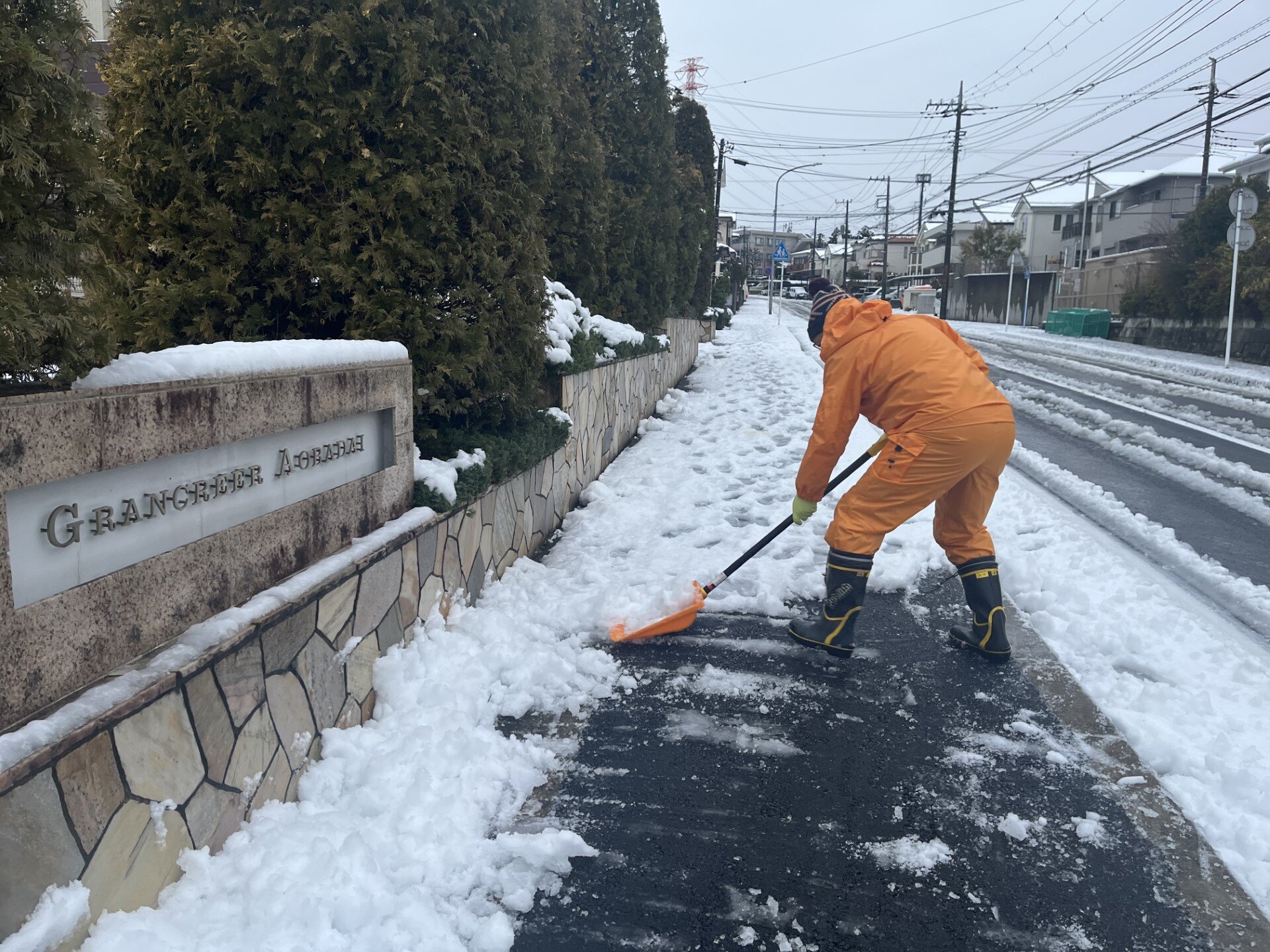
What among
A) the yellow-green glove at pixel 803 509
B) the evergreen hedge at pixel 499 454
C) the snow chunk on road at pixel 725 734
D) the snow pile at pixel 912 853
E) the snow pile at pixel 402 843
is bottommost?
the snow pile at pixel 912 853

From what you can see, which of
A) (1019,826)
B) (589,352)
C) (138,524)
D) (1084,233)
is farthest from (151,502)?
(1084,233)

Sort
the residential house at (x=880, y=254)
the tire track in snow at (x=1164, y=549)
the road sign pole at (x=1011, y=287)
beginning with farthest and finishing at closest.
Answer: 1. the residential house at (x=880, y=254)
2. the road sign pole at (x=1011, y=287)
3. the tire track in snow at (x=1164, y=549)

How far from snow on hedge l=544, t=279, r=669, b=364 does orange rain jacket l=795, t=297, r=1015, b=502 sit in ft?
5.36

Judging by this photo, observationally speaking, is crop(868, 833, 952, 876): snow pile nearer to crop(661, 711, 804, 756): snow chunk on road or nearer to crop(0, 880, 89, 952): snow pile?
crop(661, 711, 804, 756): snow chunk on road

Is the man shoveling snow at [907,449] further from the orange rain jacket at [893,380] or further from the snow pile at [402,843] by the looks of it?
the snow pile at [402,843]

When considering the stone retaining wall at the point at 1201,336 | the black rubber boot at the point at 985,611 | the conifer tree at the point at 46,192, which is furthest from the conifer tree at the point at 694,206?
the stone retaining wall at the point at 1201,336

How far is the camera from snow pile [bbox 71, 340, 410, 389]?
2.08m

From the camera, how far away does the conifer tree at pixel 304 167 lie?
3.55 meters

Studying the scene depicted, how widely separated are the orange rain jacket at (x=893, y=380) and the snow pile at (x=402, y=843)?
1579mm

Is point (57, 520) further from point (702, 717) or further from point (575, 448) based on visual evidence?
point (575, 448)

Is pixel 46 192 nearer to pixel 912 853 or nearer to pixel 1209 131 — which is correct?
pixel 912 853

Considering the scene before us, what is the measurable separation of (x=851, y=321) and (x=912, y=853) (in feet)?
7.44

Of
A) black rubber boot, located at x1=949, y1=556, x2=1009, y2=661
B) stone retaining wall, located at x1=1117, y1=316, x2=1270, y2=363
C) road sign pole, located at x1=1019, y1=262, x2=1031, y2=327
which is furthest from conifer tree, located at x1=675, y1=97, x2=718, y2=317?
road sign pole, located at x1=1019, y1=262, x2=1031, y2=327

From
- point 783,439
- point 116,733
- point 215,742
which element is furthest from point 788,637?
point 783,439
